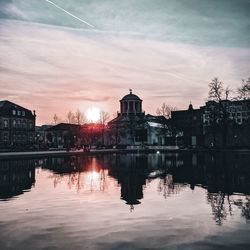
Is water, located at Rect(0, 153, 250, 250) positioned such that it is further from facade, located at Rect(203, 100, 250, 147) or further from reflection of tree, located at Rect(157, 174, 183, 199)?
facade, located at Rect(203, 100, 250, 147)

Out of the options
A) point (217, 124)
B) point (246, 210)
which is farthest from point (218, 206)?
point (217, 124)

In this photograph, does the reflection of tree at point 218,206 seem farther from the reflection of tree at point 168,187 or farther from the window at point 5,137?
the window at point 5,137

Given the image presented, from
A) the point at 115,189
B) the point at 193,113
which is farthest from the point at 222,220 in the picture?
the point at 193,113

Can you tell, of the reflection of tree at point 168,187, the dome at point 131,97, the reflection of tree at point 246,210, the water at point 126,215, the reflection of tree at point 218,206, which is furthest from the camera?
the dome at point 131,97

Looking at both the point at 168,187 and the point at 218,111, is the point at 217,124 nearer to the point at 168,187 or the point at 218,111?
the point at 218,111

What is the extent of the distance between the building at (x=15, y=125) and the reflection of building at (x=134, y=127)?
25.4m

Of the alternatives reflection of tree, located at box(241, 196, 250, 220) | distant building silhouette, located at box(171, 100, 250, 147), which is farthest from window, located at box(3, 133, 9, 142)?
reflection of tree, located at box(241, 196, 250, 220)

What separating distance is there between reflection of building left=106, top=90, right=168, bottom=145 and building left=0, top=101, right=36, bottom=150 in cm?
2541

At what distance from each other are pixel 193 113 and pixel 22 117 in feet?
194

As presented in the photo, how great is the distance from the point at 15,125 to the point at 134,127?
33.2m

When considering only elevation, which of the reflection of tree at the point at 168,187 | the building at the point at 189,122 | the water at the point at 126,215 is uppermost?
the building at the point at 189,122

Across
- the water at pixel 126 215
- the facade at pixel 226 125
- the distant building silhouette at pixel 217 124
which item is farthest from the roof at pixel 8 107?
the water at pixel 126 215

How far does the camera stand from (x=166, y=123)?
95.0 m

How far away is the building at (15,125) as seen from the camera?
291 feet
